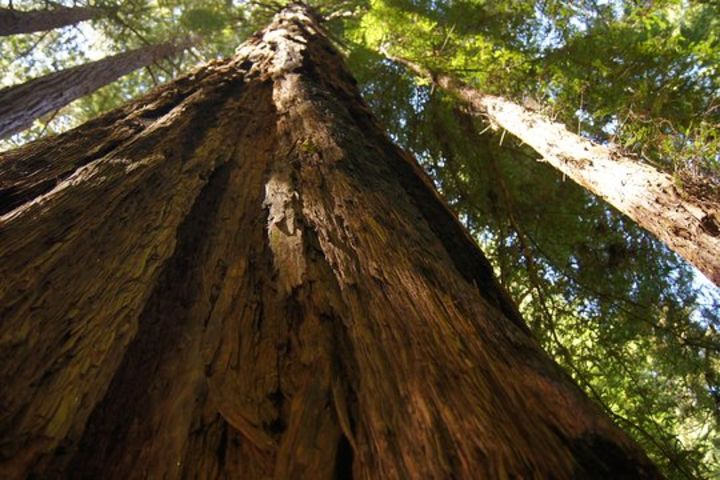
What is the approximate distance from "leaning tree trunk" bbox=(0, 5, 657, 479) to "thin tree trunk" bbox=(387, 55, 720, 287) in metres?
1.31

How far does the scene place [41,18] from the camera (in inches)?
298

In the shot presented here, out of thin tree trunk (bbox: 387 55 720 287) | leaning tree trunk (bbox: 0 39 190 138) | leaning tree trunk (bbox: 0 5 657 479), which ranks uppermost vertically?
leaning tree trunk (bbox: 0 5 657 479)

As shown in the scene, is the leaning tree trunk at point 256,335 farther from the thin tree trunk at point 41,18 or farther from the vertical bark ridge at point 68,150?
the thin tree trunk at point 41,18

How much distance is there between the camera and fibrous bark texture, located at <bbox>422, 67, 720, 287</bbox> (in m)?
2.15

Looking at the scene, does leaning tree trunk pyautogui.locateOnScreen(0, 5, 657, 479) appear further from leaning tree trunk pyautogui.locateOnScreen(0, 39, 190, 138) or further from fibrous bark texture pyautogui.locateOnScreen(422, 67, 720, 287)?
leaning tree trunk pyautogui.locateOnScreen(0, 39, 190, 138)

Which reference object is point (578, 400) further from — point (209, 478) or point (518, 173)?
point (518, 173)

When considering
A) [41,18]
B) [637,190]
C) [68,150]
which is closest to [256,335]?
[68,150]

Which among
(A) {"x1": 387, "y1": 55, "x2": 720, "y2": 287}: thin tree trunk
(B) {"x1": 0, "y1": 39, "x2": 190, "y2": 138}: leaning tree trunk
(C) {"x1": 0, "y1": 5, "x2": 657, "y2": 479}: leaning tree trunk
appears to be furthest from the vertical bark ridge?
(B) {"x1": 0, "y1": 39, "x2": 190, "y2": 138}: leaning tree trunk

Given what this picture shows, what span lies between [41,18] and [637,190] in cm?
947

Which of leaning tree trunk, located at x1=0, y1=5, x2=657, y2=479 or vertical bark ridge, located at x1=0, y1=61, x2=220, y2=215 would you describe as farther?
vertical bark ridge, located at x1=0, y1=61, x2=220, y2=215

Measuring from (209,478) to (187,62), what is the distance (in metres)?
14.1

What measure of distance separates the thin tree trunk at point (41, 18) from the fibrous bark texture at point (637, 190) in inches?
306

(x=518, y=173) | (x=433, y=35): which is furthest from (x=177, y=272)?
(x=518, y=173)

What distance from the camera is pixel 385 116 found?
674 centimetres
